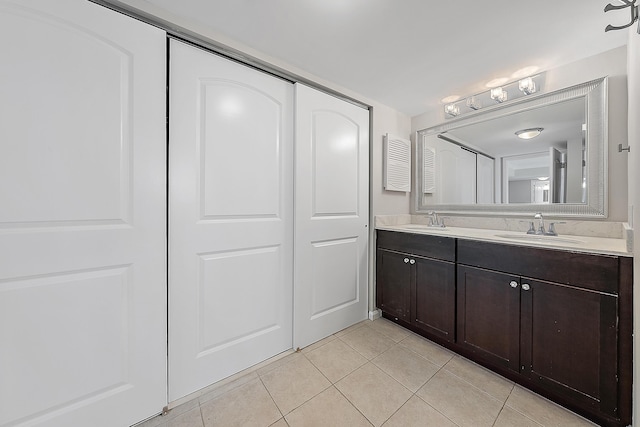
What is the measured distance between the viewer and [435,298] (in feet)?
6.03

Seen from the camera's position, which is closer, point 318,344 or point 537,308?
point 537,308

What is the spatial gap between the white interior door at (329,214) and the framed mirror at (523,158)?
81 centimetres

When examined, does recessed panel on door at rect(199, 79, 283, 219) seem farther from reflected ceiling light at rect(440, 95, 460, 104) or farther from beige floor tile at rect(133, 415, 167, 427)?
reflected ceiling light at rect(440, 95, 460, 104)

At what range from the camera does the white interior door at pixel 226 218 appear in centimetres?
132

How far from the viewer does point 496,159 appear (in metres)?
2.10

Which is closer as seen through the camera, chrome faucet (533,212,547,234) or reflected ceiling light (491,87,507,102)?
chrome faucet (533,212,547,234)

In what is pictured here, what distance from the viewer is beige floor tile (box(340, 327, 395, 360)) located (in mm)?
1809

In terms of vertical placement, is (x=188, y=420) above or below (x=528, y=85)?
below

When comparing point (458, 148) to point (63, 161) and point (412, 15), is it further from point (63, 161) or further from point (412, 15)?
point (63, 161)

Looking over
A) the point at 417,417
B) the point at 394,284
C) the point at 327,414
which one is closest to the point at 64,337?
the point at 327,414

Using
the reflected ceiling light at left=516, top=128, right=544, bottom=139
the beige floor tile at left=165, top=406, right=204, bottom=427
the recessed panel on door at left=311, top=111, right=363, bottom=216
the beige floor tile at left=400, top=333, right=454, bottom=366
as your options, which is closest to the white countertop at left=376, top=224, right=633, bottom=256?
the recessed panel on door at left=311, top=111, right=363, bottom=216

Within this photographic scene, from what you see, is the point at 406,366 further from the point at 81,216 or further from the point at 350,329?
the point at 81,216

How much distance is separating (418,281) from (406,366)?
628 millimetres

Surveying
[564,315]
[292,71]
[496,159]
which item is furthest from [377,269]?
[292,71]
